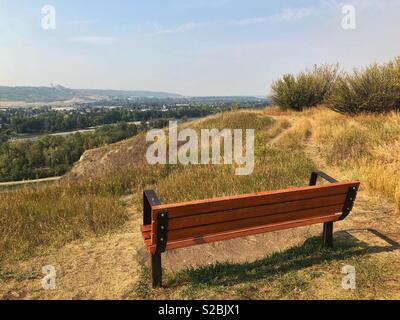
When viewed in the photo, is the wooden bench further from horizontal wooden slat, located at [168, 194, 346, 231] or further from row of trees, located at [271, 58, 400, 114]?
row of trees, located at [271, 58, 400, 114]

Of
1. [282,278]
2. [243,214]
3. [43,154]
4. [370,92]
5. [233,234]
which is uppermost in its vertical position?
[370,92]

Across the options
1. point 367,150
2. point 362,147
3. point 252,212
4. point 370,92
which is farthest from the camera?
point 370,92

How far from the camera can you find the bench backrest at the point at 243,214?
3.25 metres

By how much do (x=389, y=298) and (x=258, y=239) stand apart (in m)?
1.98

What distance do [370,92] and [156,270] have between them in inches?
630

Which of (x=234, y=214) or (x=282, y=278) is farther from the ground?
(x=234, y=214)

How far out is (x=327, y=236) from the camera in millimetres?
4367

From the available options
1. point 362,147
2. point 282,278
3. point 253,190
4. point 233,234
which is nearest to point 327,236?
point 282,278

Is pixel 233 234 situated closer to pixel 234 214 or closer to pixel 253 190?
pixel 234 214

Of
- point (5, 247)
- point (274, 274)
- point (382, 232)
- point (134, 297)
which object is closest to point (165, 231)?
point (134, 297)

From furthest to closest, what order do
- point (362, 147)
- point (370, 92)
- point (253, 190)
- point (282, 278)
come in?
point (370, 92), point (362, 147), point (253, 190), point (282, 278)

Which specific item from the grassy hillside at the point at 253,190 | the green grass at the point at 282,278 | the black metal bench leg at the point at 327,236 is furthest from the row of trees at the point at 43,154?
the black metal bench leg at the point at 327,236

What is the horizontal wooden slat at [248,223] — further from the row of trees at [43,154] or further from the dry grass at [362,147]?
the row of trees at [43,154]
